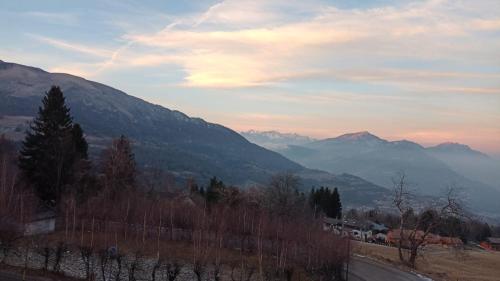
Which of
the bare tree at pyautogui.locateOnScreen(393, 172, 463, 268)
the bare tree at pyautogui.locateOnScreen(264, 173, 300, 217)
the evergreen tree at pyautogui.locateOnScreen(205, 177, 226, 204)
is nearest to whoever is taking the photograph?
the bare tree at pyautogui.locateOnScreen(393, 172, 463, 268)

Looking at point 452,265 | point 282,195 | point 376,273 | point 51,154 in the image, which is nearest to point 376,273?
point 376,273

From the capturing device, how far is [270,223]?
79.6 meters

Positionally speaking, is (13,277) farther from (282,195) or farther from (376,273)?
(282,195)

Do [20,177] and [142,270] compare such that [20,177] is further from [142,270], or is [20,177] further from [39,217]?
[142,270]

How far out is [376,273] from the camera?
232 feet

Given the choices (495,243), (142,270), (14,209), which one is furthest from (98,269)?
(495,243)

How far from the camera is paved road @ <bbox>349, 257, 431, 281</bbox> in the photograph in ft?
218

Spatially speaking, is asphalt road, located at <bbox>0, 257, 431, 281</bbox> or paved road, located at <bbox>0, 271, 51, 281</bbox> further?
asphalt road, located at <bbox>0, 257, 431, 281</bbox>

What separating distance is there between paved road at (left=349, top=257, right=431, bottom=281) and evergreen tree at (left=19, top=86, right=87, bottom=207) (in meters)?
40.6

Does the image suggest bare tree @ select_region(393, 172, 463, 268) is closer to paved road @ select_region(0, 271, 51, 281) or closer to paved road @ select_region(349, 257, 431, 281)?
paved road @ select_region(349, 257, 431, 281)

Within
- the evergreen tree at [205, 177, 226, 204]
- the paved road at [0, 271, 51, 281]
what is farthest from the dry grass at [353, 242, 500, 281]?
the paved road at [0, 271, 51, 281]

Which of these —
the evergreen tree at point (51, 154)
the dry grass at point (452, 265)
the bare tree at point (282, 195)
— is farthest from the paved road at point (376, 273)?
the evergreen tree at point (51, 154)

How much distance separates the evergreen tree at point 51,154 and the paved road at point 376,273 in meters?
40.6

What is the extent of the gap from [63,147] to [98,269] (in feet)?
101
